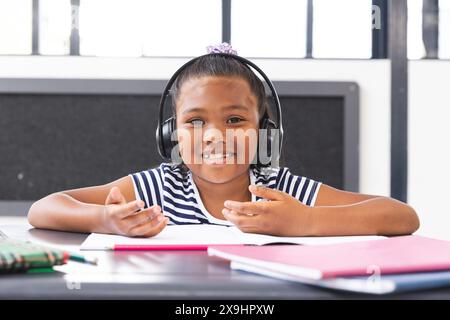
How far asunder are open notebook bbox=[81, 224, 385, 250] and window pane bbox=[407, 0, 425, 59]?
5.67 feet

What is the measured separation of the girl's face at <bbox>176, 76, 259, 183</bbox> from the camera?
3.36 ft

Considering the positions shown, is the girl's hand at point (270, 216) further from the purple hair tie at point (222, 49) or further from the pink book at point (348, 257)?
the purple hair tie at point (222, 49)

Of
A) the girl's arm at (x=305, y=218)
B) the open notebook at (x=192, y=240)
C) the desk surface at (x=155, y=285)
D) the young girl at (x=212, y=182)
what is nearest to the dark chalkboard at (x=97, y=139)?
the young girl at (x=212, y=182)

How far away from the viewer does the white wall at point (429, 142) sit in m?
2.21

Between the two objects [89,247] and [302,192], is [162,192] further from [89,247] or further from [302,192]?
[89,247]

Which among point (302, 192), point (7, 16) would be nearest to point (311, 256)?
point (302, 192)

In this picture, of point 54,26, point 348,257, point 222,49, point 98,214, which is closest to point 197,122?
point 222,49

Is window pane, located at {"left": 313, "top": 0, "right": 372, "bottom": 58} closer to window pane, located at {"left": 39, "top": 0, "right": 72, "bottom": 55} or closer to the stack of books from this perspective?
→ window pane, located at {"left": 39, "top": 0, "right": 72, "bottom": 55}

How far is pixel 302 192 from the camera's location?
1101 millimetres

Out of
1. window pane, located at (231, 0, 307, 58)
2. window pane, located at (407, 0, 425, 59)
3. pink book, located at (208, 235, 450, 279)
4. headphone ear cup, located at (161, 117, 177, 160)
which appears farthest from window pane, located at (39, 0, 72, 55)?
pink book, located at (208, 235, 450, 279)

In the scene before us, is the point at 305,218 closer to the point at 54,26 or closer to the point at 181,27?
the point at 181,27

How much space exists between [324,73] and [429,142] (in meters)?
0.44

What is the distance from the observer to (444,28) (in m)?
2.35
